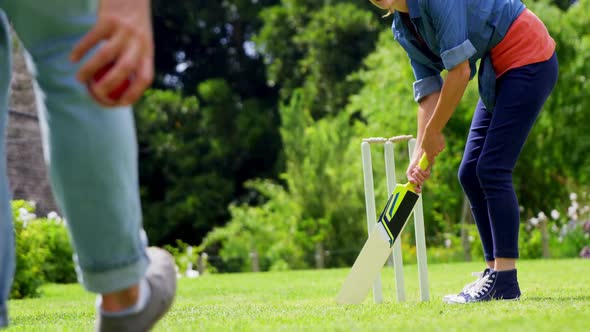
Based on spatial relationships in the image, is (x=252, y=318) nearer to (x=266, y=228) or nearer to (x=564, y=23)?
(x=564, y=23)

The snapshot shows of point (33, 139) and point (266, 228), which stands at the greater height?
point (33, 139)

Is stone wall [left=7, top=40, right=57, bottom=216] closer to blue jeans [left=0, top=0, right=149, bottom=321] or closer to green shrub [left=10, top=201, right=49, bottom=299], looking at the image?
green shrub [left=10, top=201, right=49, bottom=299]

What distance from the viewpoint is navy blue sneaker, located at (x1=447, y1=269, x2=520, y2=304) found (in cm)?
400

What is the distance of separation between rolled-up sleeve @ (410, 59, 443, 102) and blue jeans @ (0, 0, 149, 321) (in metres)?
2.82

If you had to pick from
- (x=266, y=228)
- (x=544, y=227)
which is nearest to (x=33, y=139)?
(x=266, y=228)

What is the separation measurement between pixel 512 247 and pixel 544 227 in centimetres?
1002

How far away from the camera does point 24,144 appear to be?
1562cm

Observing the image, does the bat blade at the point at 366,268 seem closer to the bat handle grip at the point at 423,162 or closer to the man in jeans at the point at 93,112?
the bat handle grip at the point at 423,162

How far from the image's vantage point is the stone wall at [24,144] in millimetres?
15250

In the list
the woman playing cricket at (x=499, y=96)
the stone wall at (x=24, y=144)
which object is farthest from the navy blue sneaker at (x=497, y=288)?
the stone wall at (x=24, y=144)

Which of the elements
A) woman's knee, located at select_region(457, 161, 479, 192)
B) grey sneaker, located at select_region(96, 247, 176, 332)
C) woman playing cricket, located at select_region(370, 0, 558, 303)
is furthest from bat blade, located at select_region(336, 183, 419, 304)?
grey sneaker, located at select_region(96, 247, 176, 332)

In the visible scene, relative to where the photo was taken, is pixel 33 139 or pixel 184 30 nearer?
pixel 33 139

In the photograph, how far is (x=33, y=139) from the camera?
15.8 meters

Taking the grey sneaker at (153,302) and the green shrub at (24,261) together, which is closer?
the grey sneaker at (153,302)
